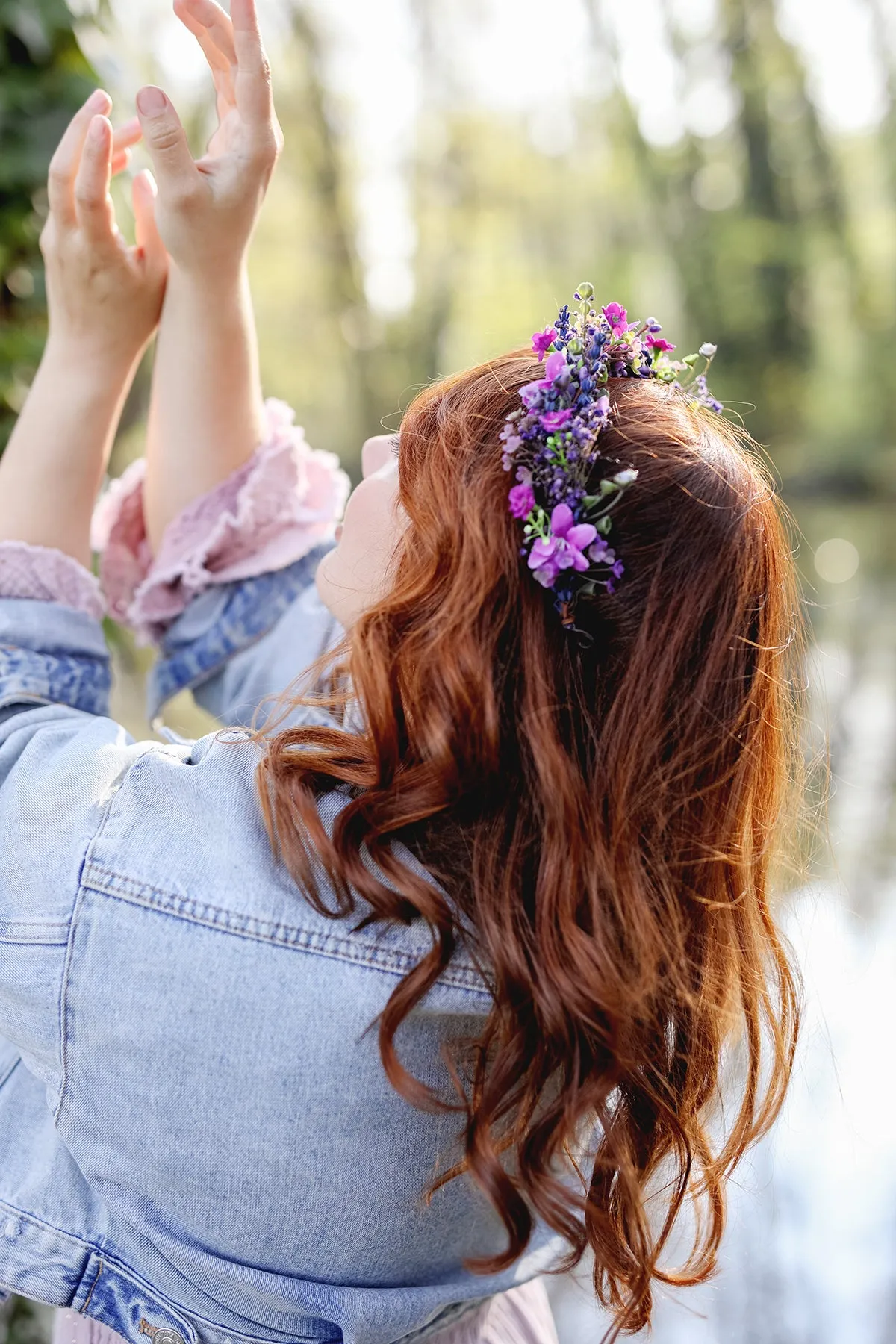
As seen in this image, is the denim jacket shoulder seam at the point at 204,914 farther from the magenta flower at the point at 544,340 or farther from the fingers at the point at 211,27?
the fingers at the point at 211,27

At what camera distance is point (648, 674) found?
80 centimetres

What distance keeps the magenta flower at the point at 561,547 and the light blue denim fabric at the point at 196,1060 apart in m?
0.22

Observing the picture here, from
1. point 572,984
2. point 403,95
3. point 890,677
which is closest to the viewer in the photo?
point 572,984

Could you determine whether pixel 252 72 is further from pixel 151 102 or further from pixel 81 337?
pixel 81 337

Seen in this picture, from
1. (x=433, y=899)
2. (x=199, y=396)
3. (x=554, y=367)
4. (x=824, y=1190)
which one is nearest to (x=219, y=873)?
(x=433, y=899)

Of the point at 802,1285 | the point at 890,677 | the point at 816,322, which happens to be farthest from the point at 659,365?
the point at 816,322

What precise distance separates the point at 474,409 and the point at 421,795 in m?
0.31

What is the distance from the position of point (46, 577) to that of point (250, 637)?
0.25m

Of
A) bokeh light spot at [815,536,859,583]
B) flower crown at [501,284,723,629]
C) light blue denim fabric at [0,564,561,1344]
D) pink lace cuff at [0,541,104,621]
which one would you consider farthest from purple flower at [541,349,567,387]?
bokeh light spot at [815,536,859,583]

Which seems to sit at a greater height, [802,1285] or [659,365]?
[659,365]

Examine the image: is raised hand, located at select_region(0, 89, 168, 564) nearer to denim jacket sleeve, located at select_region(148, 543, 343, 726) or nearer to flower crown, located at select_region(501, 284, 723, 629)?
denim jacket sleeve, located at select_region(148, 543, 343, 726)

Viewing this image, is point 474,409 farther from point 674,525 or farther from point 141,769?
point 141,769

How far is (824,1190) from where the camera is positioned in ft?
7.70

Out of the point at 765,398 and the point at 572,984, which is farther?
the point at 765,398
